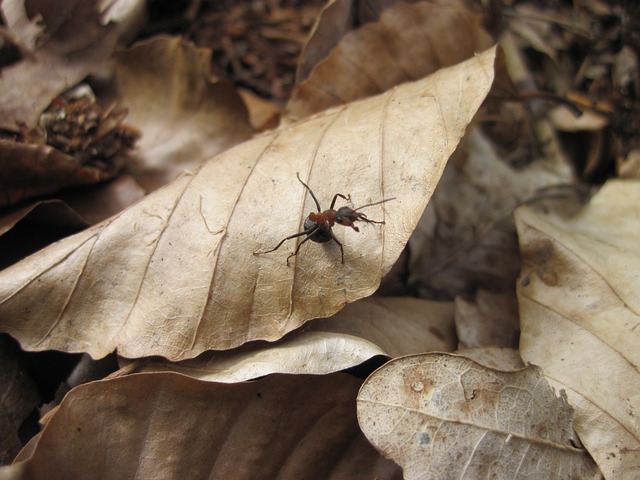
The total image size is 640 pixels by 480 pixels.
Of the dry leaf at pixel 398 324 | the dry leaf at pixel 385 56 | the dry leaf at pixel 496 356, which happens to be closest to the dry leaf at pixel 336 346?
the dry leaf at pixel 398 324

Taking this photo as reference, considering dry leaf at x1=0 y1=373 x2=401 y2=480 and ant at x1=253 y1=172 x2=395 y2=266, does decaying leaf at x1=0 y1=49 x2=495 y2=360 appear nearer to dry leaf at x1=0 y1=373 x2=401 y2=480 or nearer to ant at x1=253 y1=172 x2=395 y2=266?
ant at x1=253 y1=172 x2=395 y2=266

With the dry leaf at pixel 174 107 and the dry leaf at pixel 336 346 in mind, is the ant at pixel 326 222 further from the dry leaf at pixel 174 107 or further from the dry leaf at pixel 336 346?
the dry leaf at pixel 174 107

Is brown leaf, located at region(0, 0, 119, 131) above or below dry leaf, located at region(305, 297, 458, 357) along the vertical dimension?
above

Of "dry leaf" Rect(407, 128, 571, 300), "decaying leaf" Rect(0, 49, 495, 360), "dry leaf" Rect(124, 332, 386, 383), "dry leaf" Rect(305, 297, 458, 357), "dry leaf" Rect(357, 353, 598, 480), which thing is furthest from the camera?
"dry leaf" Rect(407, 128, 571, 300)

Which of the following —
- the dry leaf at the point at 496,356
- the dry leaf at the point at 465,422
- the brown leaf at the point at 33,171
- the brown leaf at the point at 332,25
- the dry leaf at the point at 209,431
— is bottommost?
the dry leaf at the point at 496,356

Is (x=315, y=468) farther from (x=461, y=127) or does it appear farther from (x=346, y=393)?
(x=461, y=127)

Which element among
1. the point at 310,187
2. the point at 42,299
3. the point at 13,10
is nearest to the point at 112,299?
the point at 42,299

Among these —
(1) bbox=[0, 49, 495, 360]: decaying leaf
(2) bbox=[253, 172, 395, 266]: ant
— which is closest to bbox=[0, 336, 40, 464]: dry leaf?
(1) bbox=[0, 49, 495, 360]: decaying leaf
